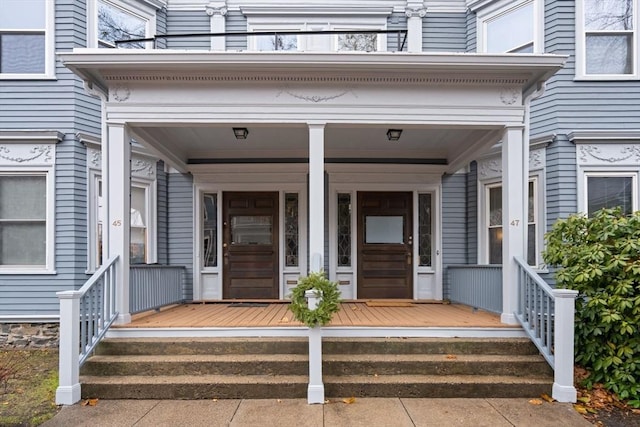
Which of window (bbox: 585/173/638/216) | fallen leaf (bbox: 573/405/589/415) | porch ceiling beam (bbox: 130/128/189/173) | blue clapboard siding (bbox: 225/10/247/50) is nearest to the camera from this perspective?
fallen leaf (bbox: 573/405/589/415)

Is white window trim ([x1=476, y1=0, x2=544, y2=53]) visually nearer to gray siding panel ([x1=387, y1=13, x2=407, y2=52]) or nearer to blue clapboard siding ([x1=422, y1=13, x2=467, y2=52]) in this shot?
blue clapboard siding ([x1=422, y1=13, x2=467, y2=52])

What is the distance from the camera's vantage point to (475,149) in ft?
17.4

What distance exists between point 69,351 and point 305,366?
217cm

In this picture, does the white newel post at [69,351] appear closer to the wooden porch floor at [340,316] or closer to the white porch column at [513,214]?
the wooden porch floor at [340,316]

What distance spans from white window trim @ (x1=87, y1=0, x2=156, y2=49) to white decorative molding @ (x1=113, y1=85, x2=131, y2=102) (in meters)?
2.29

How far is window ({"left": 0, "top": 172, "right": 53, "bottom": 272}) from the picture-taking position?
557cm

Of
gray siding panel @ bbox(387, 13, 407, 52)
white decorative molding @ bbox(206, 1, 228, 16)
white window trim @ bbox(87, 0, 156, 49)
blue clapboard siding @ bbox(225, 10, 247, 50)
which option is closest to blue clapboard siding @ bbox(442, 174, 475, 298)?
gray siding panel @ bbox(387, 13, 407, 52)

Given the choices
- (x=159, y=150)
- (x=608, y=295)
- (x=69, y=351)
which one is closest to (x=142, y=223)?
(x=159, y=150)

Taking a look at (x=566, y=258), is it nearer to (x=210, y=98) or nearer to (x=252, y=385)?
(x=252, y=385)

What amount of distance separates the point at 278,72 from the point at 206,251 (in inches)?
142

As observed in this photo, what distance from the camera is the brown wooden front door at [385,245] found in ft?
21.4

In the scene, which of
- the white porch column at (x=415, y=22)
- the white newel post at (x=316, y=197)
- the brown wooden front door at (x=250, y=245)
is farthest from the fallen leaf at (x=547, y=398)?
the white porch column at (x=415, y=22)

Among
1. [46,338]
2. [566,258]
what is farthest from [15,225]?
[566,258]

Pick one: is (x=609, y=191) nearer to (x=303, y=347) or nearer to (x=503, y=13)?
(x=503, y=13)
